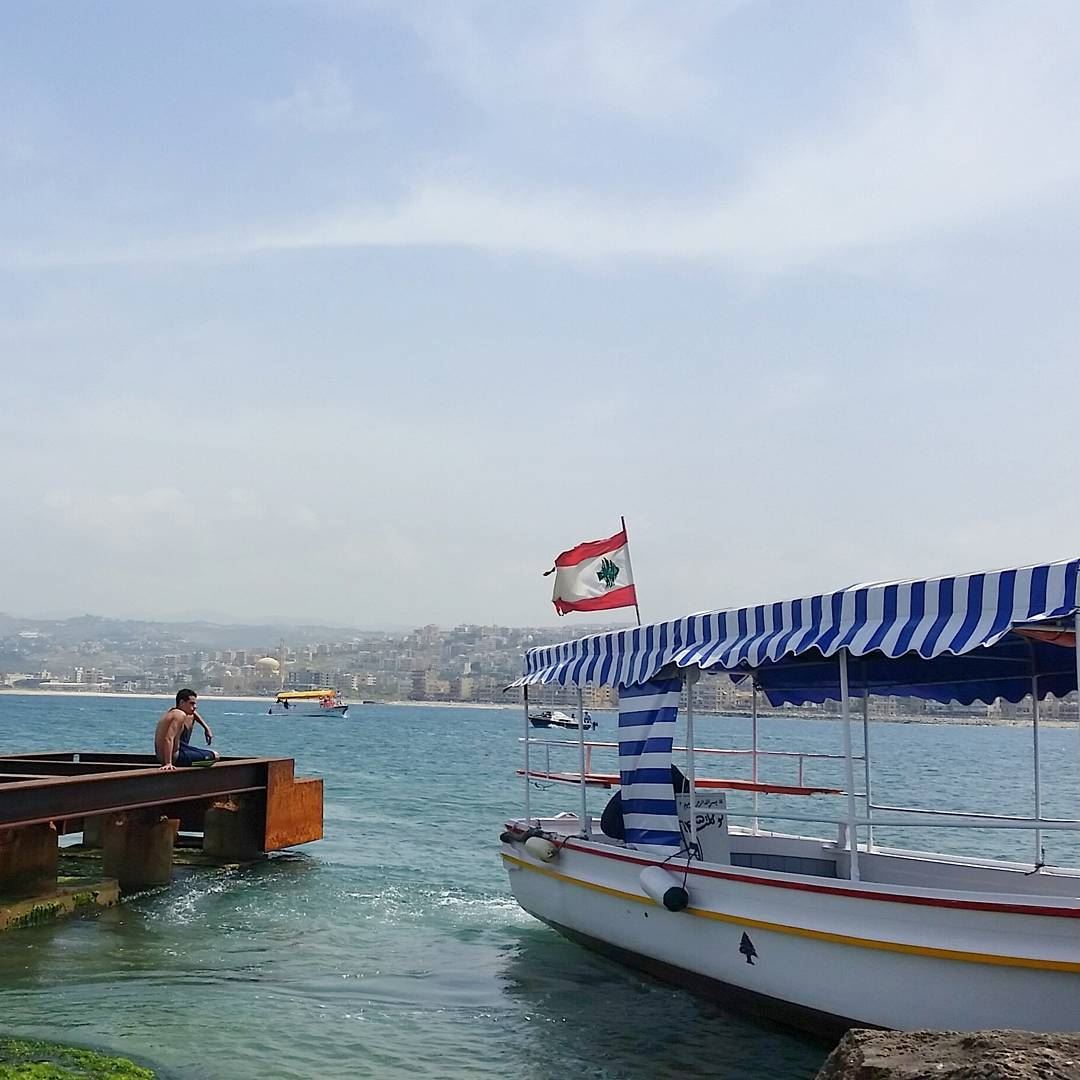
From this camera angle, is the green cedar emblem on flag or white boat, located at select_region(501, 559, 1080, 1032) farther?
the green cedar emblem on flag

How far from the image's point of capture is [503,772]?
153 ft

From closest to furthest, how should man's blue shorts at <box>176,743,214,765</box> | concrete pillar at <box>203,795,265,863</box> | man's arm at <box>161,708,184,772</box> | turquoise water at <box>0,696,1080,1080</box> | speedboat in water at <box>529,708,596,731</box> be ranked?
turquoise water at <box>0,696,1080,1080</box> → speedboat in water at <box>529,708,596,731</box> → man's arm at <box>161,708,184,772</box> → man's blue shorts at <box>176,743,214,765</box> → concrete pillar at <box>203,795,265,863</box>

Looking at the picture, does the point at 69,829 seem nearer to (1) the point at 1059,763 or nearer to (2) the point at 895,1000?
(2) the point at 895,1000

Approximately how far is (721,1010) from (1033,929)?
132 inches

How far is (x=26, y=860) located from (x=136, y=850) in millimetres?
2204

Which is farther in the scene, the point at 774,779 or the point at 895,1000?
the point at 774,779

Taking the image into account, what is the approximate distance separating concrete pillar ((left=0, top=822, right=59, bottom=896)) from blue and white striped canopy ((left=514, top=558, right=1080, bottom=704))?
18.2 feet

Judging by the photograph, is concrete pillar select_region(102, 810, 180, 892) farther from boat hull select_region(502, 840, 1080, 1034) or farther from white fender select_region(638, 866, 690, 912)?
white fender select_region(638, 866, 690, 912)

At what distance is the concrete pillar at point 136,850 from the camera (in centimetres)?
1529

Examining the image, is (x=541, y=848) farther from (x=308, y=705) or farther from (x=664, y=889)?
(x=308, y=705)

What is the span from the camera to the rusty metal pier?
1307 cm

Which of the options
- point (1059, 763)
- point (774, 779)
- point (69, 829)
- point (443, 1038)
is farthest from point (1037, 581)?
point (1059, 763)

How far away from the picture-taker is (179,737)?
16.1m

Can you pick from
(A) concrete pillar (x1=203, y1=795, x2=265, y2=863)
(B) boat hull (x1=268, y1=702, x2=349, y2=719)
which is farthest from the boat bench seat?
(B) boat hull (x1=268, y1=702, x2=349, y2=719)
